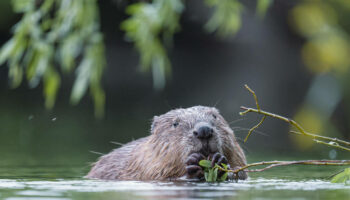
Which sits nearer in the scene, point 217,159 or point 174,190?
point 174,190

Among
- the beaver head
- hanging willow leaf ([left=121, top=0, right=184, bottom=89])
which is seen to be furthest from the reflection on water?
hanging willow leaf ([left=121, top=0, right=184, bottom=89])

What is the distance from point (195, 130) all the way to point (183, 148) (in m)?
0.22

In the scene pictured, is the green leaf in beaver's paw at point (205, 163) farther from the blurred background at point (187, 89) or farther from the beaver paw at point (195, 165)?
the blurred background at point (187, 89)

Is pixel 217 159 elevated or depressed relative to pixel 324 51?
depressed

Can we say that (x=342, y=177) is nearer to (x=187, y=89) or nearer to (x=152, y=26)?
(x=152, y=26)

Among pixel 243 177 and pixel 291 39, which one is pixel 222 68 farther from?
pixel 243 177

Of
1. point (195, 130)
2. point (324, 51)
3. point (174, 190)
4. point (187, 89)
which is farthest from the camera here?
point (187, 89)

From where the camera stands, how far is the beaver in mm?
4262

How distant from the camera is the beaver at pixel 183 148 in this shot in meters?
4.26

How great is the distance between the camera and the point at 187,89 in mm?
12312

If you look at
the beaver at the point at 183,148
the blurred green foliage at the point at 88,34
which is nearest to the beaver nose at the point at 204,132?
the beaver at the point at 183,148

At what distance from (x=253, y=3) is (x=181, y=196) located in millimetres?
6704

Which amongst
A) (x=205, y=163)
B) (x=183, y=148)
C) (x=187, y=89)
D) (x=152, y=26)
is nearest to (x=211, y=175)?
(x=205, y=163)

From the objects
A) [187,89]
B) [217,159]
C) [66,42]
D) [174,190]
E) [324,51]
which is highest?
[187,89]
